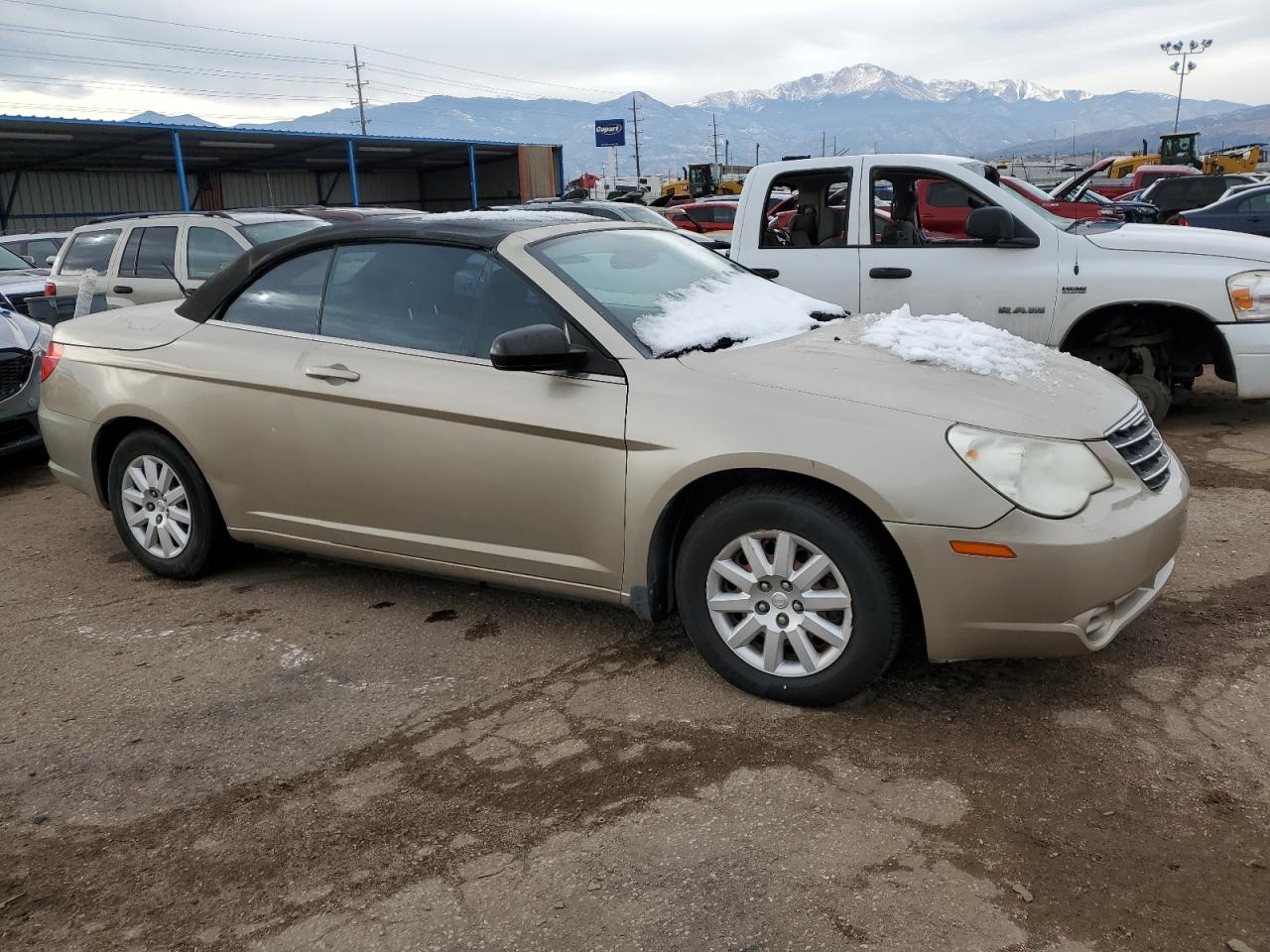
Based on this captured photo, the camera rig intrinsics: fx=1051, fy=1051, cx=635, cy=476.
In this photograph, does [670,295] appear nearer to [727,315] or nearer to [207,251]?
[727,315]

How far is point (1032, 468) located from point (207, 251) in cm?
874

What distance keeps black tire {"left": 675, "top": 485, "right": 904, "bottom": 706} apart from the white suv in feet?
24.9

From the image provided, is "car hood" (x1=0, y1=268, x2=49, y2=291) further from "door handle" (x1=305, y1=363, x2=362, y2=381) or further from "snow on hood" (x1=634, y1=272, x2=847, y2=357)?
"snow on hood" (x1=634, y1=272, x2=847, y2=357)

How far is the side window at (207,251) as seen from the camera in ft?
32.0

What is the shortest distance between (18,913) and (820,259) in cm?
583

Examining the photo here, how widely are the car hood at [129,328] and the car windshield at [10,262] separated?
10.5 metres

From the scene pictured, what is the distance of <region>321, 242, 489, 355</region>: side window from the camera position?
384cm

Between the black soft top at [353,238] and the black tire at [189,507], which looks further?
the black tire at [189,507]

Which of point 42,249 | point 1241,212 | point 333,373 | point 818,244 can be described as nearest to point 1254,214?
point 1241,212

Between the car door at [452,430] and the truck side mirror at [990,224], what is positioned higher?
the truck side mirror at [990,224]

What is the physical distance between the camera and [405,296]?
396 centimetres

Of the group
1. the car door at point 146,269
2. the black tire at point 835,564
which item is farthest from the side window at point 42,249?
the black tire at point 835,564

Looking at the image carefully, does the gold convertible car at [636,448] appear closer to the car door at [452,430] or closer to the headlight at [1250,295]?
the car door at [452,430]

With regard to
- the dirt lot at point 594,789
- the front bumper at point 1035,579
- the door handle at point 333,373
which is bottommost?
the dirt lot at point 594,789
